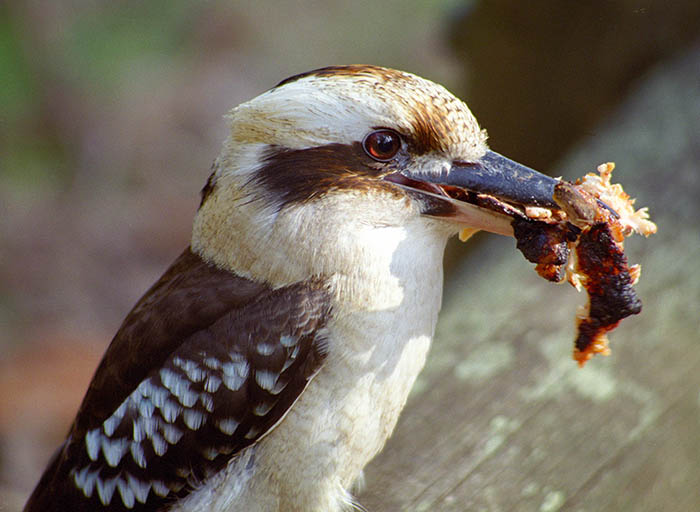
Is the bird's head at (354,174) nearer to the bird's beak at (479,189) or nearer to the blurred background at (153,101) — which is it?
the bird's beak at (479,189)

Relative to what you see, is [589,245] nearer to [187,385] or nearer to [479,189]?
[479,189]

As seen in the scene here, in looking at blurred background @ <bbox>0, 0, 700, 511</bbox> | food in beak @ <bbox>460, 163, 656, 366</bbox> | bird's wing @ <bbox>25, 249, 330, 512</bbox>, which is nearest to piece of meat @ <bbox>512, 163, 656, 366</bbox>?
food in beak @ <bbox>460, 163, 656, 366</bbox>

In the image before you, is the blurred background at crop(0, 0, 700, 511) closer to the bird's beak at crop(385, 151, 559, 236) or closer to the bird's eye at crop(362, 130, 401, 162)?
the bird's beak at crop(385, 151, 559, 236)

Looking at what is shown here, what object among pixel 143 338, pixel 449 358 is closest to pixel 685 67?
pixel 449 358

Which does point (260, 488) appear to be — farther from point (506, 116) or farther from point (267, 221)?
point (506, 116)

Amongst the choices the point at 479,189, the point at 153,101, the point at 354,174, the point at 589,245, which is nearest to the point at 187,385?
the point at 354,174

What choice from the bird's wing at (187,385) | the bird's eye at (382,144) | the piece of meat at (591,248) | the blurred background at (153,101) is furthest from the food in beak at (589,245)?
the blurred background at (153,101)
